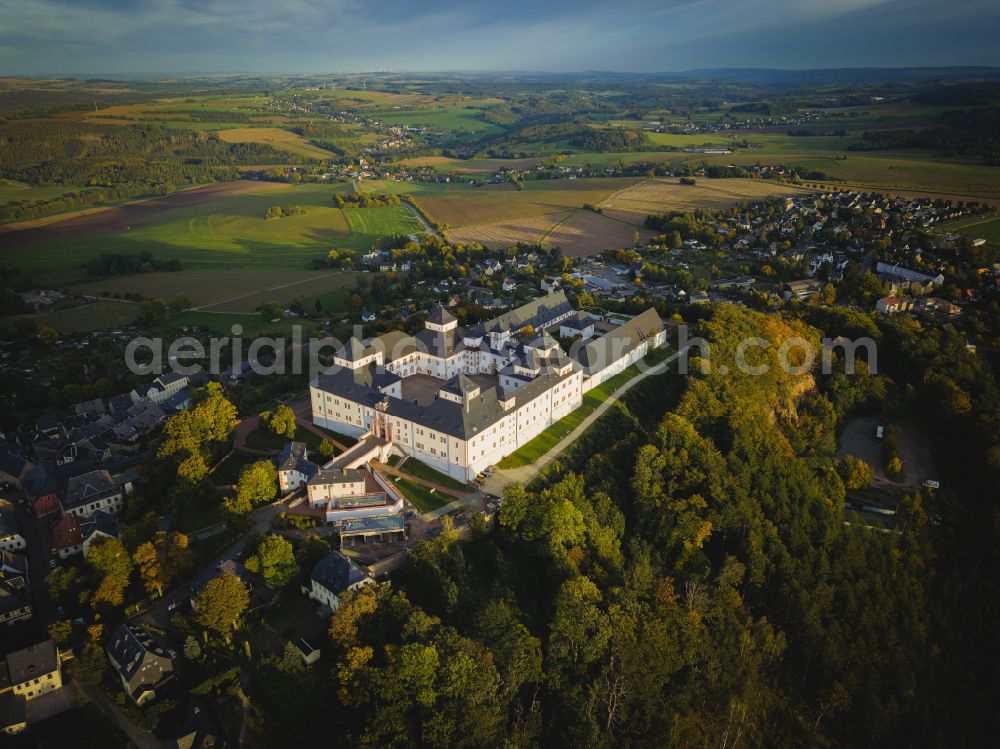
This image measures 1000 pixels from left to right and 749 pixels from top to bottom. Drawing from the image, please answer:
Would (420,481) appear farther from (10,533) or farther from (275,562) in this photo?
(10,533)

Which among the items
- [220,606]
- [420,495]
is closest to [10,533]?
[220,606]

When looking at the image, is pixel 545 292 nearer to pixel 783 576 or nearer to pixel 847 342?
pixel 847 342

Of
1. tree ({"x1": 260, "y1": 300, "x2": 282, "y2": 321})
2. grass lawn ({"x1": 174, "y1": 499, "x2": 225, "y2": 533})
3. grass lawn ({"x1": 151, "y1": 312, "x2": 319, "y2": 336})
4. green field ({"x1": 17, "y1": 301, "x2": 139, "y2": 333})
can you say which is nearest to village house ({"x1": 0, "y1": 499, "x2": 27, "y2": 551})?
grass lawn ({"x1": 174, "y1": 499, "x2": 225, "y2": 533})

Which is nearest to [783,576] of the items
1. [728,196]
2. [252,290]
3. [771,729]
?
[771,729]

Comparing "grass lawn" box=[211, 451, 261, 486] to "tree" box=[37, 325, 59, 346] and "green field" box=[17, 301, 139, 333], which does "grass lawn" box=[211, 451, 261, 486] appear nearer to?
"tree" box=[37, 325, 59, 346]

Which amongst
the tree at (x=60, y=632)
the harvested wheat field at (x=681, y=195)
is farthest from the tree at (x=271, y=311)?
the harvested wheat field at (x=681, y=195)

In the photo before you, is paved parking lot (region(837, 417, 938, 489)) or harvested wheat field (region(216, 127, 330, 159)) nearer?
paved parking lot (region(837, 417, 938, 489))
